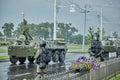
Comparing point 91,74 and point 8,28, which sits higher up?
point 8,28

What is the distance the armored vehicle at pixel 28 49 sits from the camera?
29656 mm

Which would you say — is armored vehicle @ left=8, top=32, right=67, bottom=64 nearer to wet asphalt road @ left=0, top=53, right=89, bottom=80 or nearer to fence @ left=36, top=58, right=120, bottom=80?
wet asphalt road @ left=0, top=53, right=89, bottom=80

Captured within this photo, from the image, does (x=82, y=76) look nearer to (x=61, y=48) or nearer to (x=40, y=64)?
(x=40, y=64)

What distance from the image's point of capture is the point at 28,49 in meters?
29.6

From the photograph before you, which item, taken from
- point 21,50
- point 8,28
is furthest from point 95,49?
point 8,28

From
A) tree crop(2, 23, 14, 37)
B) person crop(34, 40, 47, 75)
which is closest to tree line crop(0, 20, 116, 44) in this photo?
tree crop(2, 23, 14, 37)

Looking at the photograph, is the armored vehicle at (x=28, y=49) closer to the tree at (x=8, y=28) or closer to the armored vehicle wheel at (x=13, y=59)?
the armored vehicle wheel at (x=13, y=59)

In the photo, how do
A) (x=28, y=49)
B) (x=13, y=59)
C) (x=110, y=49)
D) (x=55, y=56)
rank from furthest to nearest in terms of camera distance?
1. (x=110, y=49)
2. (x=55, y=56)
3. (x=13, y=59)
4. (x=28, y=49)

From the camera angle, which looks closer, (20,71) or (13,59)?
(20,71)

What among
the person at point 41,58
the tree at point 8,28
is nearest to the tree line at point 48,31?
the tree at point 8,28

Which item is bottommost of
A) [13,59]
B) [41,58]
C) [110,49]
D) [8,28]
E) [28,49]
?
[13,59]

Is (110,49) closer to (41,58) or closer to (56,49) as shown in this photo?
(56,49)

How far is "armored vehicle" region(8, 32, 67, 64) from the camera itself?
2966 centimetres

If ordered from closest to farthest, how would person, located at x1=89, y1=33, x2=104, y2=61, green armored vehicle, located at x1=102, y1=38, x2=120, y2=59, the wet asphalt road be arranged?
1. person, located at x1=89, y1=33, x2=104, y2=61
2. the wet asphalt road
3. green armored vehicle, located at x1=102, y1=38, x2=120, y2=59
